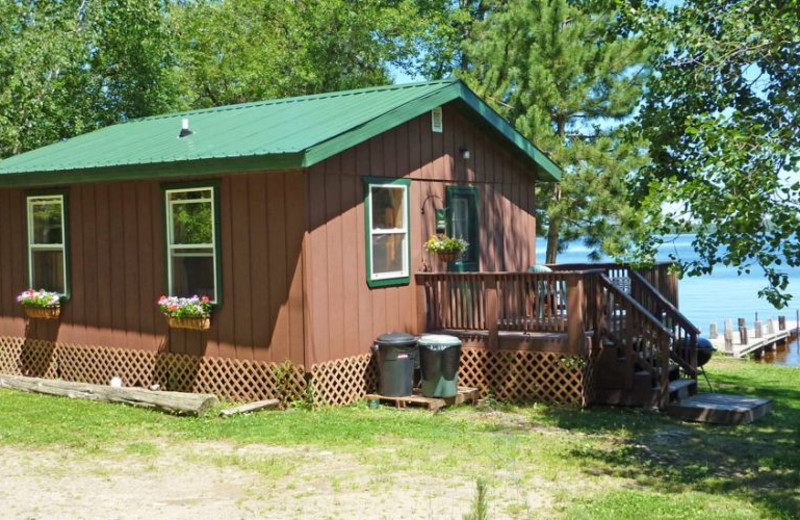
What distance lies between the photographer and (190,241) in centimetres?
1167

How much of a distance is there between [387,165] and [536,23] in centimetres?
1260

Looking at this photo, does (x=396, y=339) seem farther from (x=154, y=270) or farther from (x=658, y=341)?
(x=154, y=270)

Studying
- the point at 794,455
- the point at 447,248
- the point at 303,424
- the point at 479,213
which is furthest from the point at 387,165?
the point at 794,455

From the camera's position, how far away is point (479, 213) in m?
13.7

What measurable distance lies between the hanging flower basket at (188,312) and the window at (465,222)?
148 inches

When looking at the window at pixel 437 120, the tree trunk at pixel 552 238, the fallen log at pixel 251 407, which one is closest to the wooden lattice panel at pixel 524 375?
the fallen log at pixel 251 407

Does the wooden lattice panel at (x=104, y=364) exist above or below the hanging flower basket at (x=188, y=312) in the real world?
below

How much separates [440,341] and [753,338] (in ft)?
72.6

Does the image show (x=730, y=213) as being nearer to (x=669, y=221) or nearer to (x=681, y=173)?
(x=669, y=221)

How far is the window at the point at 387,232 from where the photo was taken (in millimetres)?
11477

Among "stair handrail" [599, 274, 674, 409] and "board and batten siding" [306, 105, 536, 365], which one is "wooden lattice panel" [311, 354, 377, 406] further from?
"stair handrail" [599, 274, 674, 409]

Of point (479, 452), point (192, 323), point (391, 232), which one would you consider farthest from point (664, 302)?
point (192, 323)

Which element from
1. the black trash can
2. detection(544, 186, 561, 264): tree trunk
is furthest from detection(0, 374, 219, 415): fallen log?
detection(544, 186, 561, 264): tree trunk

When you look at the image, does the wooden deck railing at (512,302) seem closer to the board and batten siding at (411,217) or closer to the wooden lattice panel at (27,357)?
the board and batten siding at (411,217)
